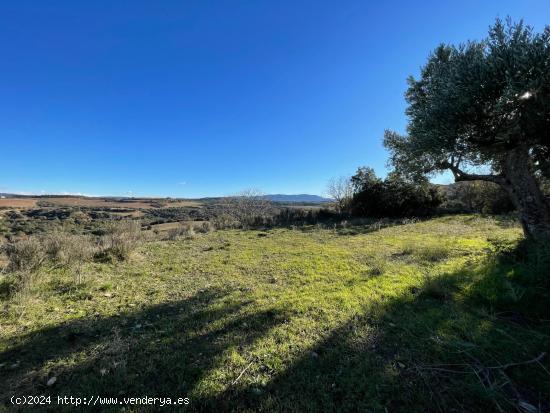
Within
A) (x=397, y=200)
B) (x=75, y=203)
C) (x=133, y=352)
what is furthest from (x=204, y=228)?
(x=75, y=203)

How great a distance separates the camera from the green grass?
275 cm

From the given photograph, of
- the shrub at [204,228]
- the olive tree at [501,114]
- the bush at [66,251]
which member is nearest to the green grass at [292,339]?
the bush at [66,251]

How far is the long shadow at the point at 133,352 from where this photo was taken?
9.43 ft

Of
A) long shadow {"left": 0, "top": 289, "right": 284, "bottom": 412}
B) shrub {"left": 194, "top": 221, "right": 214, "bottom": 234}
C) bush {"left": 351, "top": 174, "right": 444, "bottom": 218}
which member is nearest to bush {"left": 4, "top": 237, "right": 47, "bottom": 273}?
long shadow {"left": 0, "top": 289, "right": 284, "bottom": 412}

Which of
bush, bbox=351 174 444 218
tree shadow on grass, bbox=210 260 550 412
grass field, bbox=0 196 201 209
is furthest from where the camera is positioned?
grass field, bbox=0 196 201 209

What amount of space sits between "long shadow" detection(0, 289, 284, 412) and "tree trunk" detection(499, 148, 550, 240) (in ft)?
25.9

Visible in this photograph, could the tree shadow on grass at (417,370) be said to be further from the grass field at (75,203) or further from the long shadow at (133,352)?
the grass field at (75,203)

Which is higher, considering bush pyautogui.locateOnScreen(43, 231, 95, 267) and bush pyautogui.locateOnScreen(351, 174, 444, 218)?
bush pyautogui.locateOnScreen(351, 174, 444, 218)

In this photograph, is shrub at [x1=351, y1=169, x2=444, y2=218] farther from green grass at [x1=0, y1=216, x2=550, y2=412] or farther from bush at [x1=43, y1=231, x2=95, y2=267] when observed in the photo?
bush at [x1=43, y1=231, x2=95, y2=267]

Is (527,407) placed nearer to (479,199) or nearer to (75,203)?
(479,199)

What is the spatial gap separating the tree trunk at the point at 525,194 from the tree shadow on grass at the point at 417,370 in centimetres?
458

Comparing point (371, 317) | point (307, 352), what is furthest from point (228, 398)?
point (371, 317)

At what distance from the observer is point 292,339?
12.5 ft

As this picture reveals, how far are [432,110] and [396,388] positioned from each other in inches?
314
